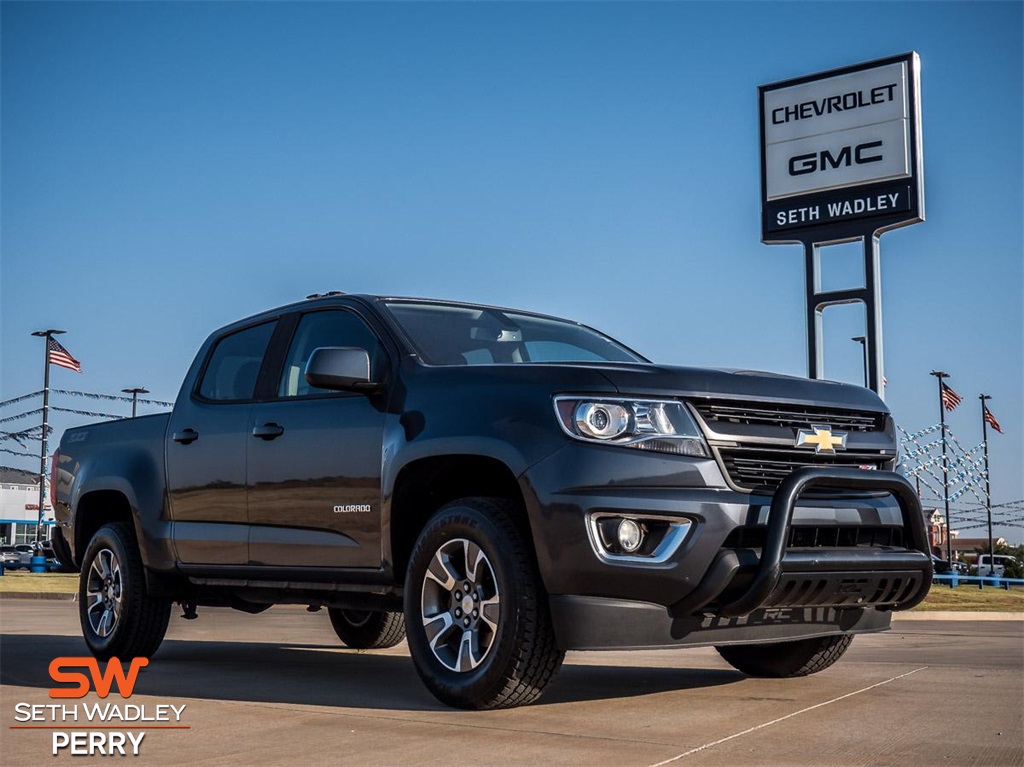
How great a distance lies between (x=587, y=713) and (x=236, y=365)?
128 inches

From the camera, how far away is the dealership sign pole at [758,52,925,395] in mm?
20562

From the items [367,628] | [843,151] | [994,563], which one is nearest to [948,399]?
[994,563]

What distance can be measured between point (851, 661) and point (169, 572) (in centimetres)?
423

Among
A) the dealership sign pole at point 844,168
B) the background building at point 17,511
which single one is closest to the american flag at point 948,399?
the dealership sign pole at point 844,168

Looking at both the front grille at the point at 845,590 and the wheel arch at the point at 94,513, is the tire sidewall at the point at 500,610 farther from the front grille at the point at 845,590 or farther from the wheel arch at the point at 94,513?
the wheel arch at the point at 94,513

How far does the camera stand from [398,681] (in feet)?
22.0

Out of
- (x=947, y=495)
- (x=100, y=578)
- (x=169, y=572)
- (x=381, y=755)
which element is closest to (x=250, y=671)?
(x=169, y=572)

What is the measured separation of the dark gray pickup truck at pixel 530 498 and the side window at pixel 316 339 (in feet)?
0.05

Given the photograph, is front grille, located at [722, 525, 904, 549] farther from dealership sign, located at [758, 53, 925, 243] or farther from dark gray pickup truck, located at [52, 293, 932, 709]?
dealership sign, located at [758, 53, 925, 243]

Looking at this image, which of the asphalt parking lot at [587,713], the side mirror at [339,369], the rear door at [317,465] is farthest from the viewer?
the rear door at [317,465]

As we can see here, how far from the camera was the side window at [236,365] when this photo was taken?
7.26 m

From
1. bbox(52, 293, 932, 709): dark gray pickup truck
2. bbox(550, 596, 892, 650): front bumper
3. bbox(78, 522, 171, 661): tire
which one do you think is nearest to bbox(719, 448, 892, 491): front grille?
bbox(52, 293, 932, 709): dark gray pickup truck

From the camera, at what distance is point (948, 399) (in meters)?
53.1

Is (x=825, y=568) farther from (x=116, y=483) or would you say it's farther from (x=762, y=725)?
(x=116, y=483)
